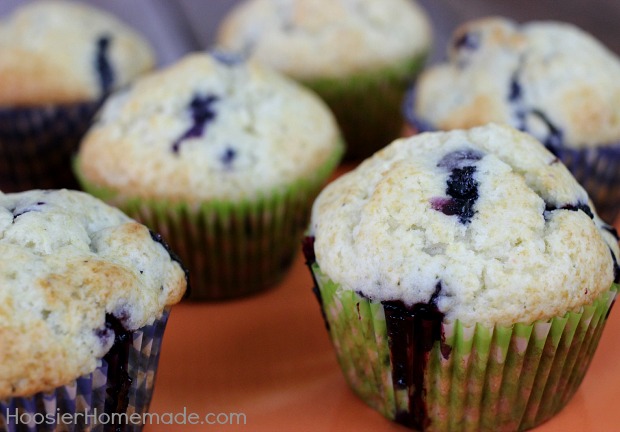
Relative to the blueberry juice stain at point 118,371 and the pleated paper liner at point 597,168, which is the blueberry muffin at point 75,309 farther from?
the pleated paper liner at point 597,168

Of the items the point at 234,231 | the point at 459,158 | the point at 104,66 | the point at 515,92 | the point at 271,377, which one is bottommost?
the point at 271,377

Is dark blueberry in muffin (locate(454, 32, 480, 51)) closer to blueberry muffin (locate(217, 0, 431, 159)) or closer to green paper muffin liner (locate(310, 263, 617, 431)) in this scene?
blueberry muffin (locate(217, 0, 431, 159))

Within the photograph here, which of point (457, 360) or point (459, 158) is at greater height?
point (459, 158)

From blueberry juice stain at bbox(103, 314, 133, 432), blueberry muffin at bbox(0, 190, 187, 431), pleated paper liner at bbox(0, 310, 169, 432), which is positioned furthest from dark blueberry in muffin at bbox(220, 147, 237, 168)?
blueberry juice stain at bbox(103, 314, 133, 432)

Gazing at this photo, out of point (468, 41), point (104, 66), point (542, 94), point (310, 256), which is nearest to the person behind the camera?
point (310, 256)

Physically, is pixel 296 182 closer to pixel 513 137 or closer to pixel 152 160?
pixel 152 160

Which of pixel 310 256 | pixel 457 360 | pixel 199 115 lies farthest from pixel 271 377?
pixel 199 115

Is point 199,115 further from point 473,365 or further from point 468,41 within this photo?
point 473,365

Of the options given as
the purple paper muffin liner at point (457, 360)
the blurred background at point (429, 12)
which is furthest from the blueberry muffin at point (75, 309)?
the blurred background at point (429, 12)
